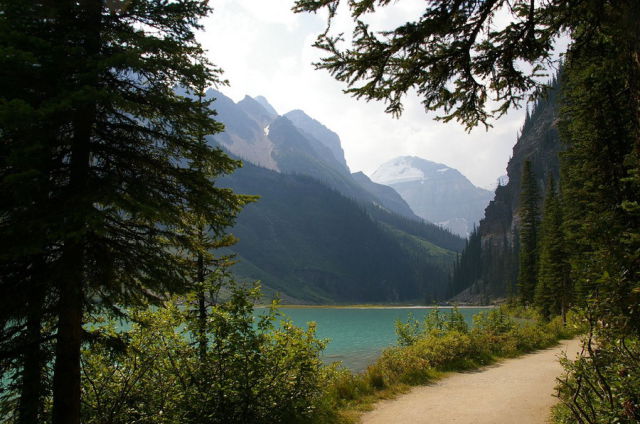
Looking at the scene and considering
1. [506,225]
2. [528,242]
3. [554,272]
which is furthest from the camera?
[506,225]

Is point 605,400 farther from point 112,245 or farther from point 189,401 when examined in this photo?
point 112,245

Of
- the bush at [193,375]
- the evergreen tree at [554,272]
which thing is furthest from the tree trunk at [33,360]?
the evergreen tree at [554,272]

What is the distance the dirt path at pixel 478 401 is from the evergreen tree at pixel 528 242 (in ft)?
147

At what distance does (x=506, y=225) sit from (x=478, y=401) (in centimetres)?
16369

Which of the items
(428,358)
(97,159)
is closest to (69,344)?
(97,159)

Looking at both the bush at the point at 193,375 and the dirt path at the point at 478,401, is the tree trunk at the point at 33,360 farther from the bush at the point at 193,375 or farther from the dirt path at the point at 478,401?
the dirt path at the point at 478,401

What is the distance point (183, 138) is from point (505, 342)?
1963 centimetres

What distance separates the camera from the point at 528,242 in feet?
196

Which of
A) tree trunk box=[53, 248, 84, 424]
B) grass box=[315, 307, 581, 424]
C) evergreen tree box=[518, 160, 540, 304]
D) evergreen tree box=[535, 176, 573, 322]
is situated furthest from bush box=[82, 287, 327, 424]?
evergreen tree box=[518, 160, 540, 304]

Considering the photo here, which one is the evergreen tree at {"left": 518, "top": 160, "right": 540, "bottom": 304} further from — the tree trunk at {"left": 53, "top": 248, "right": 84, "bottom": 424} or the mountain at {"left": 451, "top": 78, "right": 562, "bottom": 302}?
the mountain at {"left": 451, "top": 78, "right": 562, "bottom": 302}

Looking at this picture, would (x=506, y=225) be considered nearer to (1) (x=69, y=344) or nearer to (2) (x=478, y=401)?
(2) (x=478, y=401)

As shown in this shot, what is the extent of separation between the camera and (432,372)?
14.7m

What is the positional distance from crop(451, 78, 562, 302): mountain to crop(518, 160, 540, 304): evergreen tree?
6566cm

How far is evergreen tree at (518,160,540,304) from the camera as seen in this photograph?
55.0 meters
